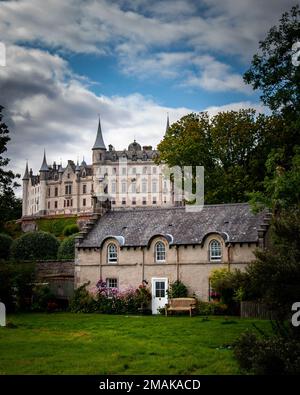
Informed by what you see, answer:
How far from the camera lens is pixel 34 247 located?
62.1 m

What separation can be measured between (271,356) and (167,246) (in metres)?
22.0

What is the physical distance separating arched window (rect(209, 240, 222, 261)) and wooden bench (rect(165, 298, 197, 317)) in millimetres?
3170

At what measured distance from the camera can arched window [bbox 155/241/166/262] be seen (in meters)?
35.7

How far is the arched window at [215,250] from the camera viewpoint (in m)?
34.0

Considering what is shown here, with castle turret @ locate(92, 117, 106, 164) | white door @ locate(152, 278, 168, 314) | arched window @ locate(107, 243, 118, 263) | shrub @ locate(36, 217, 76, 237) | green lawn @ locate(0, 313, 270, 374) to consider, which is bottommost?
green lawn @ locate(0, 313, 270, 374)

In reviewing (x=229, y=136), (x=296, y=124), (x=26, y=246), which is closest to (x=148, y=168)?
(x=26, y=246)

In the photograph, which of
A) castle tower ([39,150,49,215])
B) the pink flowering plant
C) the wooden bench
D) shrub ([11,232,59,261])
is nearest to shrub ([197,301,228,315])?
the wooden bench

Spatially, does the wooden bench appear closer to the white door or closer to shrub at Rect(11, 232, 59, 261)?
the white door

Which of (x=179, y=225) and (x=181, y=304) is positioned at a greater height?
(x=179, y=225)

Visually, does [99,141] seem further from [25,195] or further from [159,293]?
[159,293]

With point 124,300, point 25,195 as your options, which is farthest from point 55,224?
point 124,300

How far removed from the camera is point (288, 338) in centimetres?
1488
